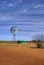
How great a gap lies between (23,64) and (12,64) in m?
0.94

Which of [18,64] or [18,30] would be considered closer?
[18,64]

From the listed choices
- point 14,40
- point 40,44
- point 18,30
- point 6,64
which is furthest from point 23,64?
point 14,40

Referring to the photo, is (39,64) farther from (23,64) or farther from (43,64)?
(23,64)

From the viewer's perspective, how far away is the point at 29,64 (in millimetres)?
15977

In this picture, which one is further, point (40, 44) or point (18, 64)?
point (40, 44)

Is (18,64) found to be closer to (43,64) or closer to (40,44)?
(43,64)

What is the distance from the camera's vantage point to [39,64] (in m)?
16.1

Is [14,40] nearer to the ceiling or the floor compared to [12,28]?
nearer to the floor

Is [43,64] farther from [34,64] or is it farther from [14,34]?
[14,34]

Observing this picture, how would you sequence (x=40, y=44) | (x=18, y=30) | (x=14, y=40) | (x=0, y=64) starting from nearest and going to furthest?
(x=0, y=64)
(x=40, y=44)
(x=18, y=30)
(x=14, y=40)

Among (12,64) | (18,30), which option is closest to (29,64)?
(12,64)

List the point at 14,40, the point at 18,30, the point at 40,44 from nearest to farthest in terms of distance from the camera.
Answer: the point at 40,44
the point at 18,30
the point at 14,40

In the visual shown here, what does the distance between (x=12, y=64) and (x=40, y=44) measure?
108ft

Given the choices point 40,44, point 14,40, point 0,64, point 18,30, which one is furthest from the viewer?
point 14,40
